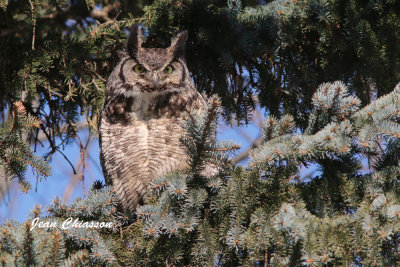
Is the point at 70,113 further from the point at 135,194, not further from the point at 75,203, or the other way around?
the point at 75,203

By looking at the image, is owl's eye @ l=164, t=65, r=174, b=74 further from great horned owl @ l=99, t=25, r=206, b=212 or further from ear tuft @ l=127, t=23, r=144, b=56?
ear tuft @ l=127, t=23, r=144, b=56

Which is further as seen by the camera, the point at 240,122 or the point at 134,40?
the point at 240,122

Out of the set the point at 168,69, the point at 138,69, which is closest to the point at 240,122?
the point at 168,69

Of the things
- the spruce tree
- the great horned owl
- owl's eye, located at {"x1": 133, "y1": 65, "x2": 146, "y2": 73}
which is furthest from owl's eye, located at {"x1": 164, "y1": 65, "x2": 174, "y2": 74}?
the spruce tree

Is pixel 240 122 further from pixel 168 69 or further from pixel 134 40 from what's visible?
pixel 134 40

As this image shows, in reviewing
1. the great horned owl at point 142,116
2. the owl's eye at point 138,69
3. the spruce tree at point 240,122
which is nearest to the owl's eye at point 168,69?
the great horned owl at point 142,116

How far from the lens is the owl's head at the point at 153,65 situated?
7.51 ft

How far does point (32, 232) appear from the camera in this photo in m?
1.23

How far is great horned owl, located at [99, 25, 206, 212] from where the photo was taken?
2059 millimetres

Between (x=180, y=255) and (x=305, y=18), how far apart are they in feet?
4.55

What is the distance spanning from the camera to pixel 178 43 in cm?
235

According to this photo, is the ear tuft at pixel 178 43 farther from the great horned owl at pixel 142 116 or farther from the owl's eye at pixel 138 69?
the owl's eye at pixel 138 69

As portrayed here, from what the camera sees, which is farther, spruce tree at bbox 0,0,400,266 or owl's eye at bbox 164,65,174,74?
owl's eye at bbox 164,65,174,74

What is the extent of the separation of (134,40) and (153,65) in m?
0.21
